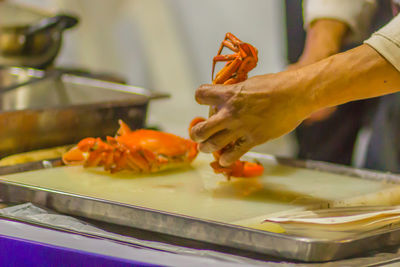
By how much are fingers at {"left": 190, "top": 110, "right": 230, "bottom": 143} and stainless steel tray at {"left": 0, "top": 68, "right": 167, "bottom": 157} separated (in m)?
0.45

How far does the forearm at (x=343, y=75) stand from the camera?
779 mm

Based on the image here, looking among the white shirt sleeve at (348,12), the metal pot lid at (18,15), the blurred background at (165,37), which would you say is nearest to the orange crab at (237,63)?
the white shirt sleeve at (348,12)

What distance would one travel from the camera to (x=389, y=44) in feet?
2.56

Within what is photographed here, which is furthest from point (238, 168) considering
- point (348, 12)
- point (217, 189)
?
Result: point (348, 12)

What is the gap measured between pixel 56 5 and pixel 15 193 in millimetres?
2279

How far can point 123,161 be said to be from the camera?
1.03 metres

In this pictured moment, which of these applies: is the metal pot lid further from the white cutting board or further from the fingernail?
the fingernail

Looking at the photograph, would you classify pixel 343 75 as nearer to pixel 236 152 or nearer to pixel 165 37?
pixel 236 152

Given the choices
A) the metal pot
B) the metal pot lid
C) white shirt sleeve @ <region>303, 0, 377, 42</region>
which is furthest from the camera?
the metal pot lid

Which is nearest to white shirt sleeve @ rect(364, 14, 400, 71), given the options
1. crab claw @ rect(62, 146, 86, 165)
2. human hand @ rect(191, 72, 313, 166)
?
human hand @ rect(191, 72, 313, 166)

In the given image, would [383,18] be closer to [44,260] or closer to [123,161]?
[123,161]

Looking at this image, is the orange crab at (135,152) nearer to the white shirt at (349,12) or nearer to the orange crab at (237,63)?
the orange crab at (237,63)

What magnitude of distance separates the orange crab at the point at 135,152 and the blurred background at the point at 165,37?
157 centimetres

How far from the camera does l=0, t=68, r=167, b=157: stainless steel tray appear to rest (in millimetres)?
1121
